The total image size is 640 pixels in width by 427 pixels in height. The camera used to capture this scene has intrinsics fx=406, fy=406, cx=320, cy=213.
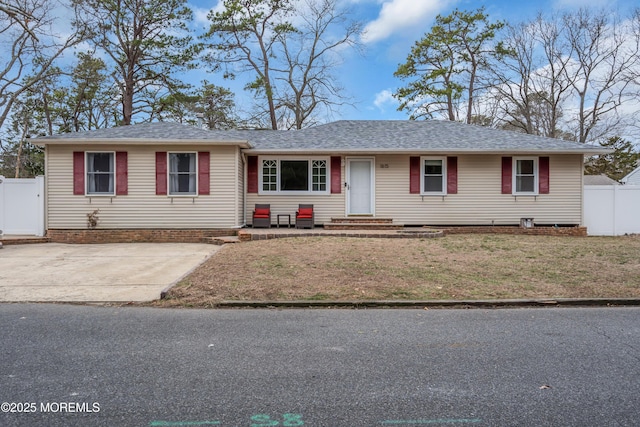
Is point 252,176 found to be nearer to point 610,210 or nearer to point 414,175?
point 414,175

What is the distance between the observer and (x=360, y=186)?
47.0ft

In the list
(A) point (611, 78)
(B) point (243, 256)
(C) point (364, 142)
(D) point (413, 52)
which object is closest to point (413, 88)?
(D) point (413, 52)

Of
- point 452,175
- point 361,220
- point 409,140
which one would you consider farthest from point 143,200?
point 452,175

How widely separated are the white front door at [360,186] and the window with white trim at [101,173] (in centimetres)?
777

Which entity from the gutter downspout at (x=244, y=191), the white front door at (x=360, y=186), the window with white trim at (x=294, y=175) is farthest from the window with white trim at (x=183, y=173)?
the white front door at (x=360, y=186)

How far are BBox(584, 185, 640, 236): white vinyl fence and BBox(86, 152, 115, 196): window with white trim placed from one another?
15.9 m

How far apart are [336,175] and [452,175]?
13.2 feet

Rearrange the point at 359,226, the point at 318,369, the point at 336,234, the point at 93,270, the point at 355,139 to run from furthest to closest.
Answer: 1. the point at 355,139
2. the point at 359,226
3. the point at 336,234
4. the point at 93,270
5. the point at 318,369

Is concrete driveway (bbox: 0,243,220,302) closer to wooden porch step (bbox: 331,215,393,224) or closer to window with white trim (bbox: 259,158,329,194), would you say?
window with white trim (bbox: 259,158,329,194)

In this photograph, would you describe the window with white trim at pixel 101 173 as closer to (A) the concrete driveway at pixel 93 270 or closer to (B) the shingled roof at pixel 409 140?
(A) the concrete driveway at pixel 93 270

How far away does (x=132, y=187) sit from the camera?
1285 cm

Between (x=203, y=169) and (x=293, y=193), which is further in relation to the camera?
(x=293, y=193)

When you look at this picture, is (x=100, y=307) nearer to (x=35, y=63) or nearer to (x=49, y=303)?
(x=49, y=303)

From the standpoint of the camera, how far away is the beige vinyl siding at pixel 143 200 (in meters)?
12.7
